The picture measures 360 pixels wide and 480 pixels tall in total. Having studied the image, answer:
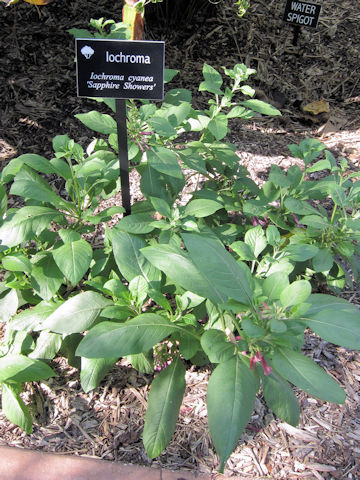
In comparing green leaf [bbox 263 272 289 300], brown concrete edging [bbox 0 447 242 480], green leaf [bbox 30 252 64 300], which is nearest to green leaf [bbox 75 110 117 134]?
green leaf [bbox 30 252 64 300]

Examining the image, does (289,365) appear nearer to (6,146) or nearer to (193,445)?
(193,445)

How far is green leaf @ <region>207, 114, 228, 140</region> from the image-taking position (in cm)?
175

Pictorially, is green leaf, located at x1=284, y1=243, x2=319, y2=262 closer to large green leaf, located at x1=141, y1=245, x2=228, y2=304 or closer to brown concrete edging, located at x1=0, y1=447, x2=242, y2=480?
large green leaf, located at x1=141, y1=245, x2=228, y2=304

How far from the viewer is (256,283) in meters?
1.46

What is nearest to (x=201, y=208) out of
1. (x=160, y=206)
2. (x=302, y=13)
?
(x=160, y=206)

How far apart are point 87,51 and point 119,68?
117 mm

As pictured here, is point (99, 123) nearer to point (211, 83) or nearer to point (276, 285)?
point (211, 83)

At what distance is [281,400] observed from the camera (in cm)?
126

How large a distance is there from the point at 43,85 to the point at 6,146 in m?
0.64

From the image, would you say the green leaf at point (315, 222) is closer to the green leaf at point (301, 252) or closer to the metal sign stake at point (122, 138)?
the green leaf at point (301, 252)

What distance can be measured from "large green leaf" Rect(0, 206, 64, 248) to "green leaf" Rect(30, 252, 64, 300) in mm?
123

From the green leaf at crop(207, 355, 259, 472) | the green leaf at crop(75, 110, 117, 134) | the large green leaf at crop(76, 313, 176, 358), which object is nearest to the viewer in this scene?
the green leaf at crop(207, 355, 259, 472)

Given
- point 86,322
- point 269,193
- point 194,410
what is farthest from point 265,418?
point 269,193

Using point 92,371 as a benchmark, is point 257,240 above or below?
above
